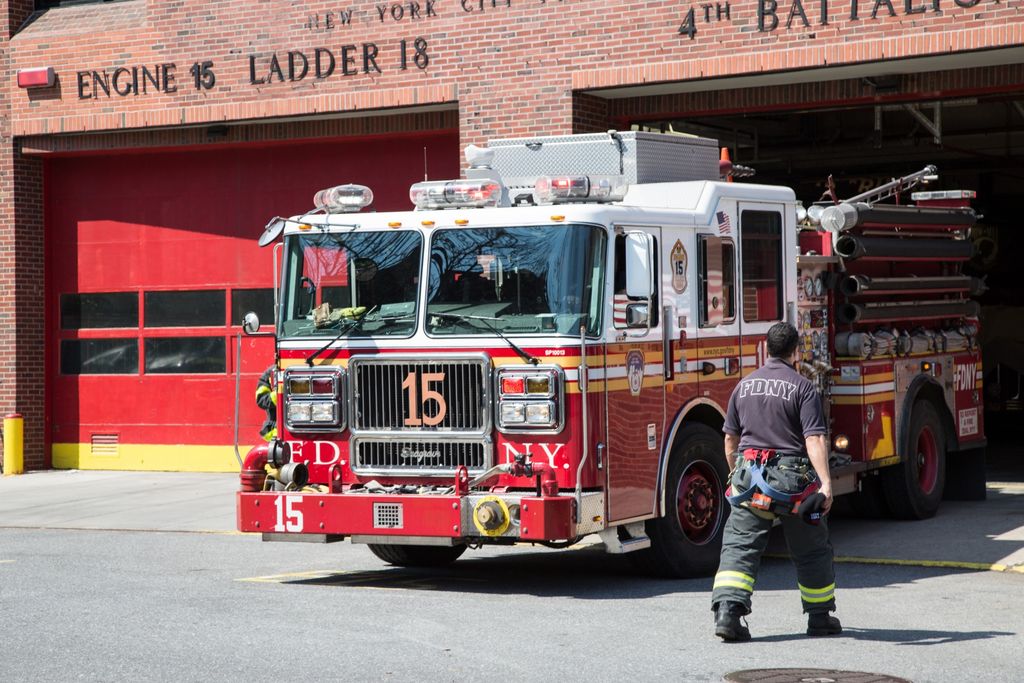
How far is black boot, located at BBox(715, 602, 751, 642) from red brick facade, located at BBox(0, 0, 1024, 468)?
792cm

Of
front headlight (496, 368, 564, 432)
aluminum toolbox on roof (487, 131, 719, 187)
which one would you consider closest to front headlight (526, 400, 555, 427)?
front headlight (496, 368, 564, 432)

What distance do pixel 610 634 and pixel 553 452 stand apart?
1.54m

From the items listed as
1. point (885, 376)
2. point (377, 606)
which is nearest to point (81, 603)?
point (377, 606)

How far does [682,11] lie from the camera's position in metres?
15.8

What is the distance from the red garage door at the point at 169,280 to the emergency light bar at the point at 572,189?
8017mm

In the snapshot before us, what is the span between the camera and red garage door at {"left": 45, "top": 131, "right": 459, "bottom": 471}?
18.6m

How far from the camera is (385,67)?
17.4 meters

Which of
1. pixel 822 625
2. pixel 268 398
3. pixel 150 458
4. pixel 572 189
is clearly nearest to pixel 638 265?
pixel 572 189

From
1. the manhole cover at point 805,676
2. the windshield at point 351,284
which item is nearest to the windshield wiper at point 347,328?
the windshield at point 351,284

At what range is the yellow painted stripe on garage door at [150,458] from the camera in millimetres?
18766

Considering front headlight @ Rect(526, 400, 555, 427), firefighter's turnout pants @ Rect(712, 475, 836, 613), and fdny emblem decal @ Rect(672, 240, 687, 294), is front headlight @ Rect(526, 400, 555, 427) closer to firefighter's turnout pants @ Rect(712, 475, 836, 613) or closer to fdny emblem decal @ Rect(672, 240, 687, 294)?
fdny emblem decal @ Rect(672, 240, 687, 294)

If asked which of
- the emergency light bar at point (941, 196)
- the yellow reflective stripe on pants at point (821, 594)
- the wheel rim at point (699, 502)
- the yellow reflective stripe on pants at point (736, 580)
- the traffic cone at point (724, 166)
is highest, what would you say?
the traffic cone at point (724, 166)

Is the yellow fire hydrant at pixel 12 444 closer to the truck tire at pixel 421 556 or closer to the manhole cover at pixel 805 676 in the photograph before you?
the truck tire at pixel 421 556

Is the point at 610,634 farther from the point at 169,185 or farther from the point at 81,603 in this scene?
the point at 169,185
